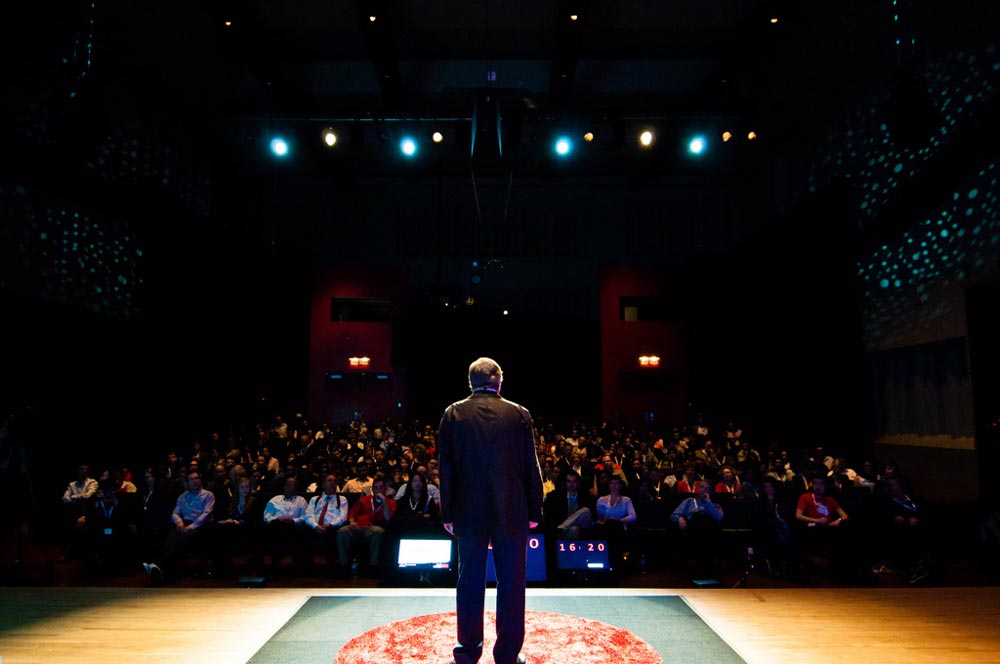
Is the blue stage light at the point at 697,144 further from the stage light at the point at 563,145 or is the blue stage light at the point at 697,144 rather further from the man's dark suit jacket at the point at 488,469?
the man's dark suit jacket at the point at 488,469

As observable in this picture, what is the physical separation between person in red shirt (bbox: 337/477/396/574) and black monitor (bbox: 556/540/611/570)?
1.74m

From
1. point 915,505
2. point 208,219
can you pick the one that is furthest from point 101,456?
point 915,505

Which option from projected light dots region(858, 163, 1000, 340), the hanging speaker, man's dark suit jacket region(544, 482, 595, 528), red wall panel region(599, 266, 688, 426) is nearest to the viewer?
the hanging speaker

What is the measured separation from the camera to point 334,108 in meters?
12.4

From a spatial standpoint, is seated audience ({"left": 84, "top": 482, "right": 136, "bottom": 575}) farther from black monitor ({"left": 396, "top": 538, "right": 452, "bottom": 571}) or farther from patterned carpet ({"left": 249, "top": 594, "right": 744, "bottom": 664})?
patterned carpet ({"left": 249, "top": 594, "right": 744, "bottom": 664})

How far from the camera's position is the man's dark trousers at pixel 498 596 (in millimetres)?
2572

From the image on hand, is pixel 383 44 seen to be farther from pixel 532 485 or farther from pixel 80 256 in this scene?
pixel 532 485

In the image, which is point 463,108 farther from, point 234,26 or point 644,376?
point 644,376

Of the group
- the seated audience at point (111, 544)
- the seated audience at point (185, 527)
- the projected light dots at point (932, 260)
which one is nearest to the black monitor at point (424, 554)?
the seated audience at point (185, 527)

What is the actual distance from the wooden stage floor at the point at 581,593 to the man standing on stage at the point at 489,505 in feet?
4.25

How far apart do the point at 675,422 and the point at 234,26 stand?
39.5 feet

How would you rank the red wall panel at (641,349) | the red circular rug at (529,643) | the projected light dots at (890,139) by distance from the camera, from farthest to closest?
the red wall panel at (641,349), the projected light dots at (890,139), the red circular rug at (529,643)

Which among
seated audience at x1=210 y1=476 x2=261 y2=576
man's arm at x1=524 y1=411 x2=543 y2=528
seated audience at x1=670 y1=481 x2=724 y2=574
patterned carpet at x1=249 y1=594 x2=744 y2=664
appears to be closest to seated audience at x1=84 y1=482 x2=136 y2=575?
seated audience at x1=210 y1=476 x2=261 y2=576

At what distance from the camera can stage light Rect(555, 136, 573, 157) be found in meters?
9.75
